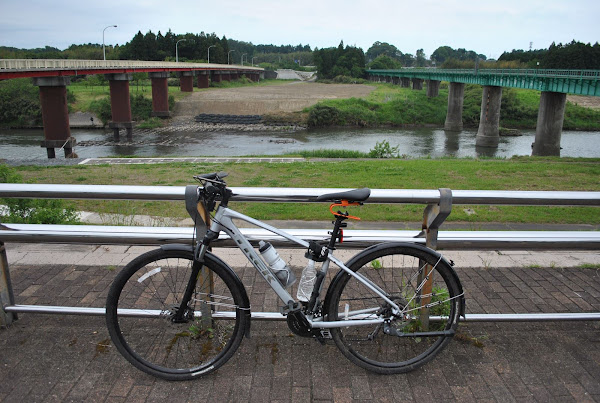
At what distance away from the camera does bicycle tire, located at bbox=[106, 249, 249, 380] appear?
Answer: 3330 millimetres

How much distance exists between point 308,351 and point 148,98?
241 ft

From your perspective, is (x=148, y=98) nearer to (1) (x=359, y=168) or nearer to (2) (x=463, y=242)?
(1) (x=359, y=168)

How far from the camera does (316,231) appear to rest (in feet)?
12.2

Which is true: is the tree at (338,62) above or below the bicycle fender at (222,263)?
above

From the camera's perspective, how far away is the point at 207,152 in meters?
42.2

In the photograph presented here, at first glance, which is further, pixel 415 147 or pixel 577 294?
pixel 415 147

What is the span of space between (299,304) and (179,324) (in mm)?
920

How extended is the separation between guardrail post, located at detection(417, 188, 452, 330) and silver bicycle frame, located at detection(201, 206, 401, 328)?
0.33 m

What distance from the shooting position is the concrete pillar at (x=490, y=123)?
169 ft

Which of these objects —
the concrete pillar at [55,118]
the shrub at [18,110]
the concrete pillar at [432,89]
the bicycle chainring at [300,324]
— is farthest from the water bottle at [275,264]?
the concrete pillar at [432,89]

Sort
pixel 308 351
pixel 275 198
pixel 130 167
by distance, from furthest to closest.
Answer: pixel 130 167
pixel 308 351
pixel 275 198

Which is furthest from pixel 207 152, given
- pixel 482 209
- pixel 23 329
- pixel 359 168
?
pixel 23 329

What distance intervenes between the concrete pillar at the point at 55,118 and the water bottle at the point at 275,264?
37701 millimetres

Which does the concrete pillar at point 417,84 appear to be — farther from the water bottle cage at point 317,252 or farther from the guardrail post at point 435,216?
the water bottle cage at point 317,252
